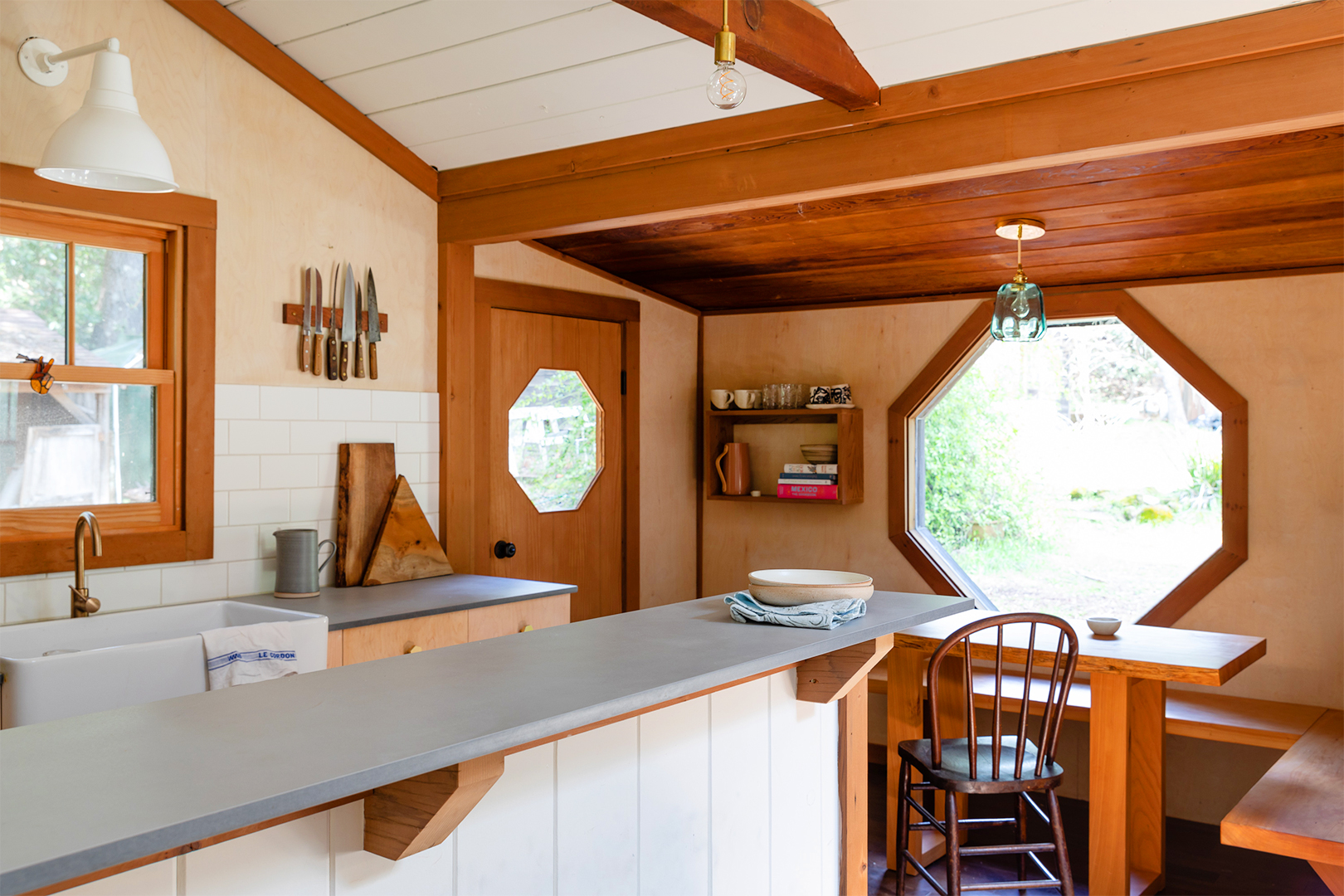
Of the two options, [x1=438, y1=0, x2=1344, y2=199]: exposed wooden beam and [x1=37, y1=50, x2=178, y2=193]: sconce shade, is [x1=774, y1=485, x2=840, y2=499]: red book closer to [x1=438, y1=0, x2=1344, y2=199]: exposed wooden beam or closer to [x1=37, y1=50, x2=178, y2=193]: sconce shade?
[x1=438, y1=0, x2=1344, y2=199]: exposed wooden beam

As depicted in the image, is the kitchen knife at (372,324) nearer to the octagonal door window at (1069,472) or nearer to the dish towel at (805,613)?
the dish towel at (805,613)

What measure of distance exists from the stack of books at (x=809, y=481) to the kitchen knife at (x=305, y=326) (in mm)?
2310

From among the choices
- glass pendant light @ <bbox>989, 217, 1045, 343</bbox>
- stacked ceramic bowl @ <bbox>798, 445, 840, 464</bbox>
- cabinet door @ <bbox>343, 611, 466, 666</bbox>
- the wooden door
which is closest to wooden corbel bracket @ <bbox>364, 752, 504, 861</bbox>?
cabinet door @ <bbox>343, 611, 466, 666</bbox>

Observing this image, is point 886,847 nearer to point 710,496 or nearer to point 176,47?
point 710,496

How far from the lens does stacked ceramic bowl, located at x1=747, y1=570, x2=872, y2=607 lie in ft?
5.77

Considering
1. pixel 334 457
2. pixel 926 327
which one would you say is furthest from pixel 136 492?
pixel 926 327

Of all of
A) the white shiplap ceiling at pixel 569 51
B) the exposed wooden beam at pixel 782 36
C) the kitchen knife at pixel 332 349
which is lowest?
the kitchen knife at pixel 332 349

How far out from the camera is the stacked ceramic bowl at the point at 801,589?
1.76 metres

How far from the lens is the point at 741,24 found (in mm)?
2049

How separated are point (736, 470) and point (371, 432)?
2.00 metres

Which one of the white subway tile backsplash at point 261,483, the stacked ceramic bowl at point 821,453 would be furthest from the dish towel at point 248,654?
the stacked ceramic bowl at point 821,453

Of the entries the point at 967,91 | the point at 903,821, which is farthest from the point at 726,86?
the point at 903,821

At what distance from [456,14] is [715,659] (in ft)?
6.69

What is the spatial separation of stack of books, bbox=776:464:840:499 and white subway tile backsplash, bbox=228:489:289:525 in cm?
233
